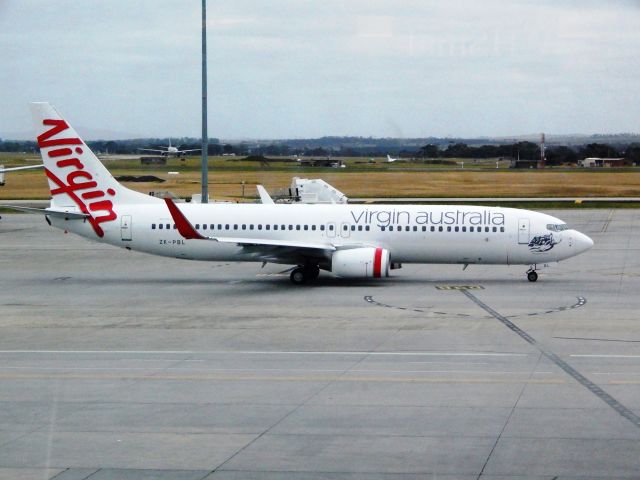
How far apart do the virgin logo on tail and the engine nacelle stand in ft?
30.5

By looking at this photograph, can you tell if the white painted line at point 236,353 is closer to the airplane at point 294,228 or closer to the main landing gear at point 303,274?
the airplane at point 294,228

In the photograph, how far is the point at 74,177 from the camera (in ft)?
135

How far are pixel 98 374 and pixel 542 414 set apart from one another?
9926 mm

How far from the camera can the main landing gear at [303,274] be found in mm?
39844

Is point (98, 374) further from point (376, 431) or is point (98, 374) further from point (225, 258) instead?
point (225, 258)

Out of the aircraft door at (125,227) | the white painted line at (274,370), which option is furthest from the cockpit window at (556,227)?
the white painted line at (274,370)

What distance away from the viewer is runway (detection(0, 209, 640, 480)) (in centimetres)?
1628

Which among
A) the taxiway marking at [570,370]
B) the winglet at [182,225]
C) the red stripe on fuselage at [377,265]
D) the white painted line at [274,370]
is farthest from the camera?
the red stripe on fuselage at [377,265]

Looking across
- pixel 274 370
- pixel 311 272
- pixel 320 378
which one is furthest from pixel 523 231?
pixel 320 378

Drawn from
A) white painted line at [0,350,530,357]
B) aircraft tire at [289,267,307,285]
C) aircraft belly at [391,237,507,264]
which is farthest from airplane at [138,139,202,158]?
white painted line at [0,350,530,357]

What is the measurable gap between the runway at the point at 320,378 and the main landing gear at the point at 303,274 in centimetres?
60

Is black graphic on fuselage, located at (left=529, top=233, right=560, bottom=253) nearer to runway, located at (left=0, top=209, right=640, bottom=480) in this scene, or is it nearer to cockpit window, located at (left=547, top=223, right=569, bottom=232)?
cockpit window, located at (left=547, top=223, right=569, bottom=232)

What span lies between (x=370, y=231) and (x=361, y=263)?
2.23 m

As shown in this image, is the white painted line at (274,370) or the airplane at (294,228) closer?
the white painted line at (274,370)
